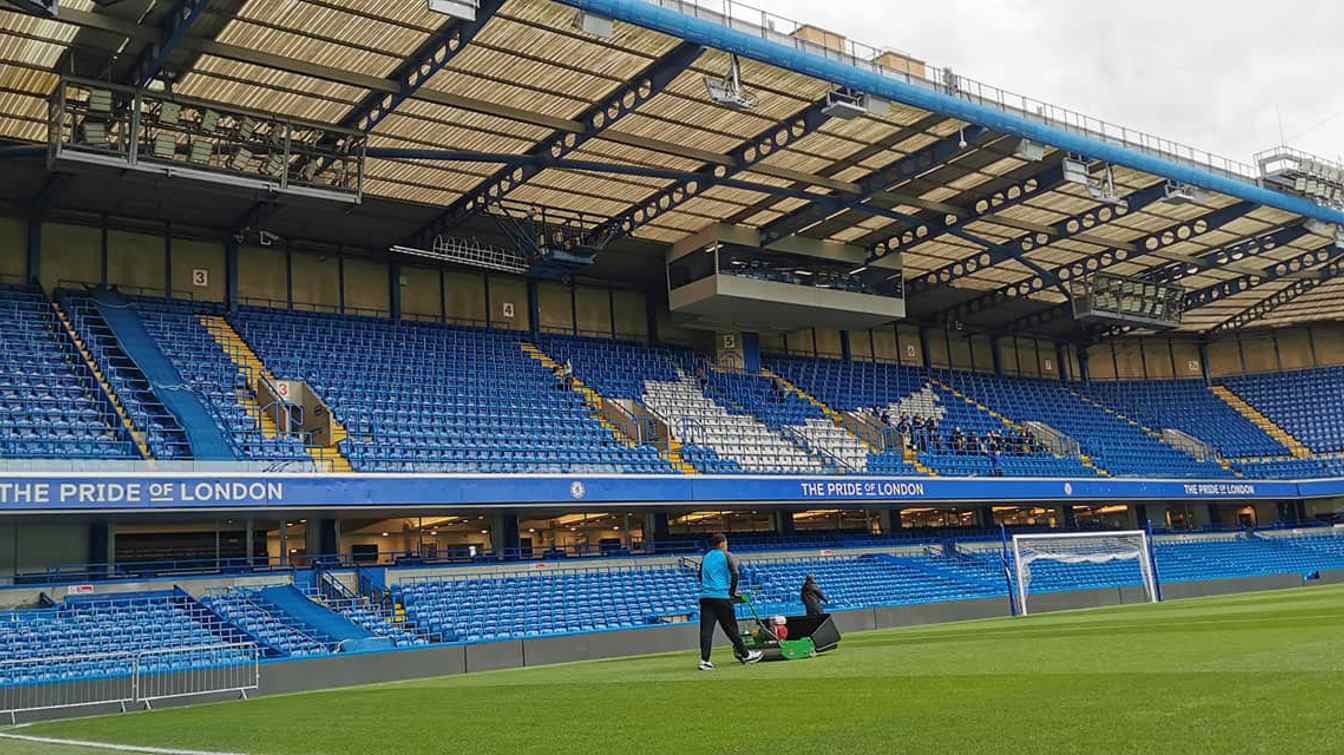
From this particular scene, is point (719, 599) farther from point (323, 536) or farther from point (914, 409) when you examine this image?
point (914, 409)

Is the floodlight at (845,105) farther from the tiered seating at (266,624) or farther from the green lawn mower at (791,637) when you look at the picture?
the tiered seating at (266,624)

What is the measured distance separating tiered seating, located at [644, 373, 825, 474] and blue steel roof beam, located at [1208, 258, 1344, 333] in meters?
24.2

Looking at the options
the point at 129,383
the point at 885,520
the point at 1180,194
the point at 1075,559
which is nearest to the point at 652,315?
the point at 885,520

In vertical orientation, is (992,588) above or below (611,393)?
below

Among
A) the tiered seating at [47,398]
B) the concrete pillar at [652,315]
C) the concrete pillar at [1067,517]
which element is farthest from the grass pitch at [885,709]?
the concrete pillar at [1067,517]

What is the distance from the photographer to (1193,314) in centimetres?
5384

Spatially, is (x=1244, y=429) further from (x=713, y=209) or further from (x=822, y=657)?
(x=822, y=657)

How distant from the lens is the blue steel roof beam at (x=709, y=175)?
29.8 metres

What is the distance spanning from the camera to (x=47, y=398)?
25.4 meters

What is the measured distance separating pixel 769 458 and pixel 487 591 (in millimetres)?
11612

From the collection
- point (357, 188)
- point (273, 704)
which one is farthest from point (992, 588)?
point (273, 704)

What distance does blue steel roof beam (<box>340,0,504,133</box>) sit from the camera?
23.8m

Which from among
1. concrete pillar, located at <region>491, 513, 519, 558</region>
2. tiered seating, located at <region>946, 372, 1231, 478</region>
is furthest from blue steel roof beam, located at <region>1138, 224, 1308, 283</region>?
concrete pillar, located at <region>491, 513, 519, 558</region>

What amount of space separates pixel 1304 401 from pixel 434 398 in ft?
Result: 141
